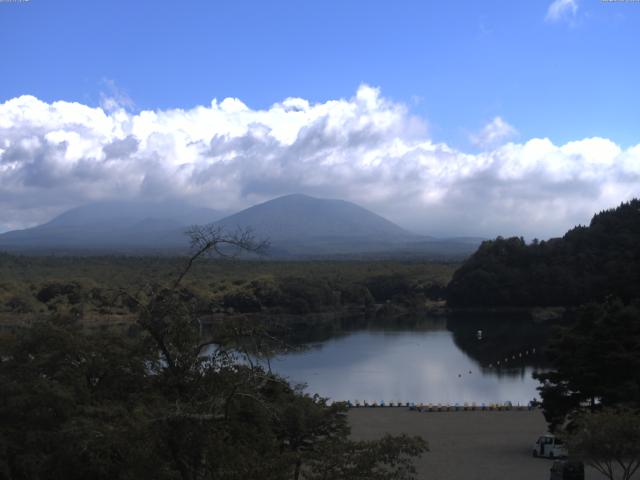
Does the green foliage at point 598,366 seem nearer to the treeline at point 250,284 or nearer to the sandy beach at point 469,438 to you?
the sandy beach at point 469,438

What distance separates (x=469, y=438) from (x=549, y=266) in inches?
1182

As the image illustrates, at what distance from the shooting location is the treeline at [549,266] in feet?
127

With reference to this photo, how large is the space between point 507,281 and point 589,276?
14.1 ft

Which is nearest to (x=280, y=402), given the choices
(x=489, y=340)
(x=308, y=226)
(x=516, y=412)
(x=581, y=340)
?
(x=581, y=340)

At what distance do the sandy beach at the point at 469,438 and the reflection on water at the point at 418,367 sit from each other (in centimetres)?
290

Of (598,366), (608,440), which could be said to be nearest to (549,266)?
(598,366)

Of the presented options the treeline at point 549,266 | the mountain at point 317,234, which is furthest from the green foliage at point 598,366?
the mountain at point 317,234

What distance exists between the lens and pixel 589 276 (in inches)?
1516

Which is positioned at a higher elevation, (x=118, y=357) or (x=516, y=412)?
(x=118, y=357)

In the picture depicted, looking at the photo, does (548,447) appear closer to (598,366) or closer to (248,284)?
(598,366)

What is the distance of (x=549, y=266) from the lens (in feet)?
133

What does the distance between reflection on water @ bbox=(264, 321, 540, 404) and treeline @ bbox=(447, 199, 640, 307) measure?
6721mm

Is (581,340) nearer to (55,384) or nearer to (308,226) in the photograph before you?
(55,384)

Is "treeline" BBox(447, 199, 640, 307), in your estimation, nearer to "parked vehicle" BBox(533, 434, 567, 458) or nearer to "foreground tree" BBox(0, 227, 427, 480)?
"parked vehicle" BBox(533, 434, 567, 458)
